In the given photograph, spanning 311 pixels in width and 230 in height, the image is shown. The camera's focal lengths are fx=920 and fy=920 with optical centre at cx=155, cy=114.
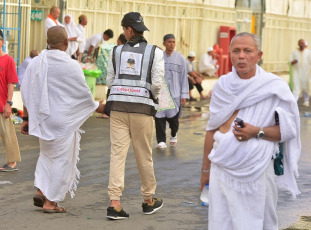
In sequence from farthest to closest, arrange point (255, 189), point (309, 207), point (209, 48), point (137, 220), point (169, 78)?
point (209, 48) → point (169, 78) → point (309, 207) → point (137, 220) → point (255, 189)

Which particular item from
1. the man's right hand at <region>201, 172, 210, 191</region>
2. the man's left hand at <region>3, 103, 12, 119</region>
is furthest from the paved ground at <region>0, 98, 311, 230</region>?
the man's right hand at <region>201, 172, 210, 191</region>

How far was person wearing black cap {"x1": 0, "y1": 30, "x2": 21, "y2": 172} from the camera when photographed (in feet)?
36.9

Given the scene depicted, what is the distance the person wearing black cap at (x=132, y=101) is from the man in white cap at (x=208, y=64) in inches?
789

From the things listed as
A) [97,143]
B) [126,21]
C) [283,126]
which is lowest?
[97,143]

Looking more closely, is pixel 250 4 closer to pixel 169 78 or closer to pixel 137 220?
pixel 169 78

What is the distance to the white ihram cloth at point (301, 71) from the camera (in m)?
26.5

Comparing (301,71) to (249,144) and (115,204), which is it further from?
(249,144)

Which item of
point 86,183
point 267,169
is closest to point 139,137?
point 86,183

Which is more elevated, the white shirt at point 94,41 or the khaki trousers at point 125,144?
the white shirt at point 94,41

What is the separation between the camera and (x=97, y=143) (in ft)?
48.6

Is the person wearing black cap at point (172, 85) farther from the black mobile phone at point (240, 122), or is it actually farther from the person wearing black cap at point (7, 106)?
the black mobile phone at point (240, 122)

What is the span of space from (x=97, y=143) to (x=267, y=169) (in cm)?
905

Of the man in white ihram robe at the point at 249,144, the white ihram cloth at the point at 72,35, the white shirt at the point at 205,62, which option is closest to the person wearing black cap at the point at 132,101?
the man in white ihram robe at the point at 249,144

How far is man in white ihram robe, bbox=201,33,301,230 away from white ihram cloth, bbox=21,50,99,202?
10.2ft
